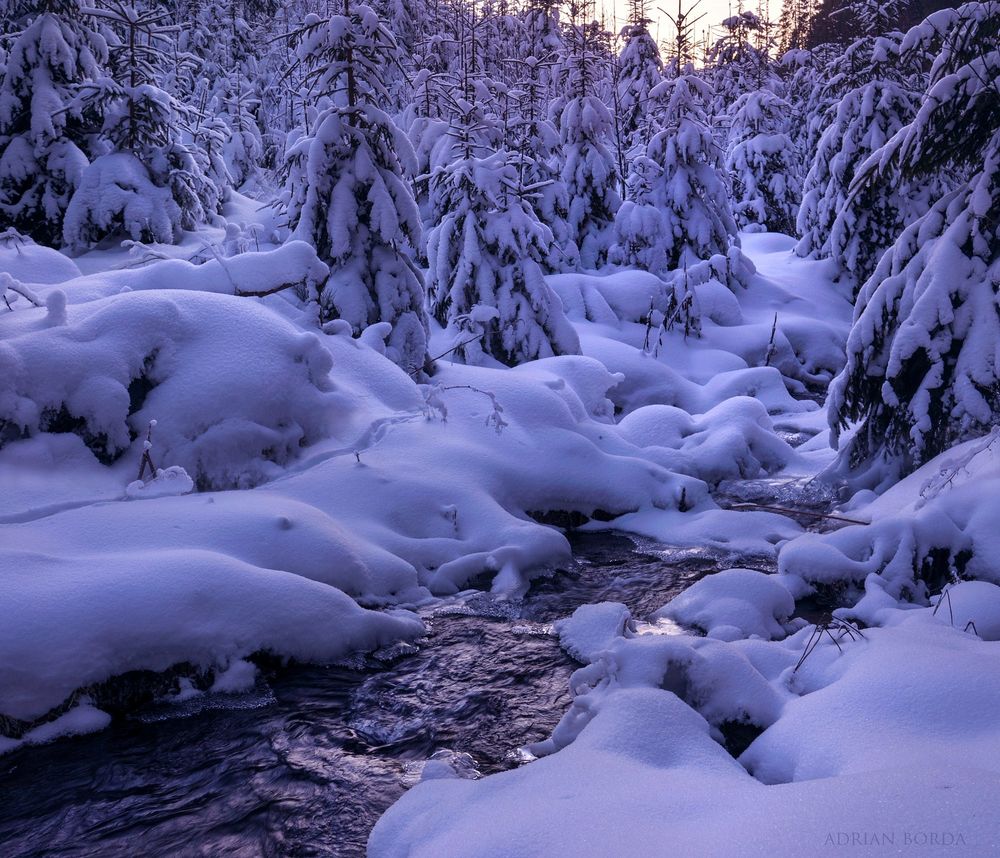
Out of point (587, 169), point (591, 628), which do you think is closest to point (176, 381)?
point (591, 628)

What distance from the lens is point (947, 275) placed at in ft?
20.4

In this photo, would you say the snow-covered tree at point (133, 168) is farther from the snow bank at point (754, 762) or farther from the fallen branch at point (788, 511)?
the snow bank at point (754, 762)

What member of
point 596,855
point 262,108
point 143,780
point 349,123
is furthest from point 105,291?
Answer: point 262,108

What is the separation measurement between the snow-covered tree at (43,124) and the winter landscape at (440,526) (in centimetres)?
5

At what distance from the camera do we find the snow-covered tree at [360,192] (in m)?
9.02

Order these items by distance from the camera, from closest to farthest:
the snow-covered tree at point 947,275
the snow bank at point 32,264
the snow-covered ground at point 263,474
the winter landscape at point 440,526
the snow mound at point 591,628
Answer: the winter landscape at point 440,526 < the snow-covered ground at point 263,474 < the snow mound at point 591,628 < the snow-covered tree at point 947,275 < the snow bank at point 32,264

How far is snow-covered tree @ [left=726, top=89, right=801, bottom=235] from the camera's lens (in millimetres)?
23547

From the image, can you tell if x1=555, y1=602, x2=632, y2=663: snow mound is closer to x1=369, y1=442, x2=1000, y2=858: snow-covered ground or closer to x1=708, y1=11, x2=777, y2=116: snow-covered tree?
x1=369, y1=442, x2=1000, y2=858: snow-covered ground

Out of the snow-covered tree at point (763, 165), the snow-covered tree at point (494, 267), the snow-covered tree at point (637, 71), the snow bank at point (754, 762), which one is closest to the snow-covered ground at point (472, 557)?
the snow bank at point (754, 762)

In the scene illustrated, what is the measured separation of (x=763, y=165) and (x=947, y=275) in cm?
2007

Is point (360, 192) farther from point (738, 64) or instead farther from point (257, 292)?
point (738, 64)

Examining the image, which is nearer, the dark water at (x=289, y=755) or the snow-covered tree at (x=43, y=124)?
the dark water at (x=289, y=755)

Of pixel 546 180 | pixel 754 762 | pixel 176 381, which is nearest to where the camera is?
pixel 754 762

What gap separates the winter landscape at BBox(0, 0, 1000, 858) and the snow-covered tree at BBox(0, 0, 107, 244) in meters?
0.05
